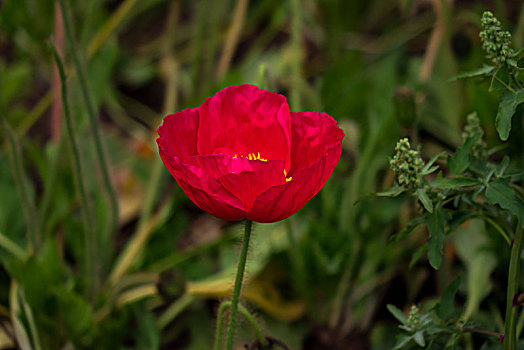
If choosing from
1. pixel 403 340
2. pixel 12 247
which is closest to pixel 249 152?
pixel 403 340

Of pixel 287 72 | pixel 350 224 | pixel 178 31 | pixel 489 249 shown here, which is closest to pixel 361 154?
pixel 350 224

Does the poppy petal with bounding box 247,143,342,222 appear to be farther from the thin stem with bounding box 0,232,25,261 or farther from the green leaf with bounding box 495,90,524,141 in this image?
the thin stem with bounding box 0,232,25,261

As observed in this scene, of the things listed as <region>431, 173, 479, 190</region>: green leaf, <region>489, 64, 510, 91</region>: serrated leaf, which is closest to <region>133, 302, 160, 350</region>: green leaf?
<region>431, 173, 479, 190</region>: green leaf

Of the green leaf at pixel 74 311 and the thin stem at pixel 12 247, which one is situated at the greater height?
the thin stem at pixel 12 247

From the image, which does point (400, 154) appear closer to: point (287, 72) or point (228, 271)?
point (228, 271)

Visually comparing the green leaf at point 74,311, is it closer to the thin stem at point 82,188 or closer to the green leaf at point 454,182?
the thin stem at point 82,188

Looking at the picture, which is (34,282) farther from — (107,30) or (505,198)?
(505,198)

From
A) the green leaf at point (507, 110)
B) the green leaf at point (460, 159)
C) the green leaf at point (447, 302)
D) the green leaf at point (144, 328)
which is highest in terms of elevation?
the green leaf at point (507, 110)

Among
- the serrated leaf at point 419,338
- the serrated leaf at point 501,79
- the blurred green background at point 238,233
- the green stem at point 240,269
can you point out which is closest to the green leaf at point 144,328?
the blurred green background at point 238,233
